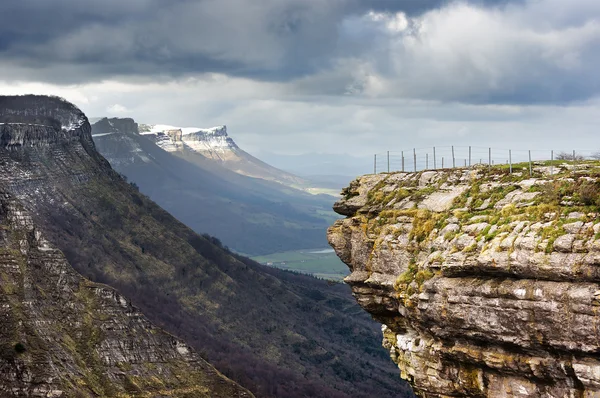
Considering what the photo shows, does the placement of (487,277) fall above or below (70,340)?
above

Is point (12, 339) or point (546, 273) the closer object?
point (546, 273)

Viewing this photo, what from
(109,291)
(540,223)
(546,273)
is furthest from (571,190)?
(109,291)

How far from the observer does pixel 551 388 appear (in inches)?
1058

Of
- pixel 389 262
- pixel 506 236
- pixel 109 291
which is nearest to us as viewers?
pixel 506 236

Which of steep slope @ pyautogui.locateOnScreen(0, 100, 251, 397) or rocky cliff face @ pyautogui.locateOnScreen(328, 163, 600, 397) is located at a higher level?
rocky cliff face @ pyautogui.locateOnScreen(328, 163, 600, 397)

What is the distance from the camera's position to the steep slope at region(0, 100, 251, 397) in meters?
107

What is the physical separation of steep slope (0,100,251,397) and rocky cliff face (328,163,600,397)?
79208mm

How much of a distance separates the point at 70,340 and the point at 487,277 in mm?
102590

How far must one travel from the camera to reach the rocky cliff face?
25734mm

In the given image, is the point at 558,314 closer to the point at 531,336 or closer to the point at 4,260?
the point at 531,336

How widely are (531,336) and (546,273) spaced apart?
1.93 metres

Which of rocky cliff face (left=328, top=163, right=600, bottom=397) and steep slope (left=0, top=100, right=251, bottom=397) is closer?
rocky cliff face (left=328, top=163, right=600, bottom=397)

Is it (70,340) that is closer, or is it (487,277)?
(487,277)

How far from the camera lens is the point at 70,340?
12225 cm
